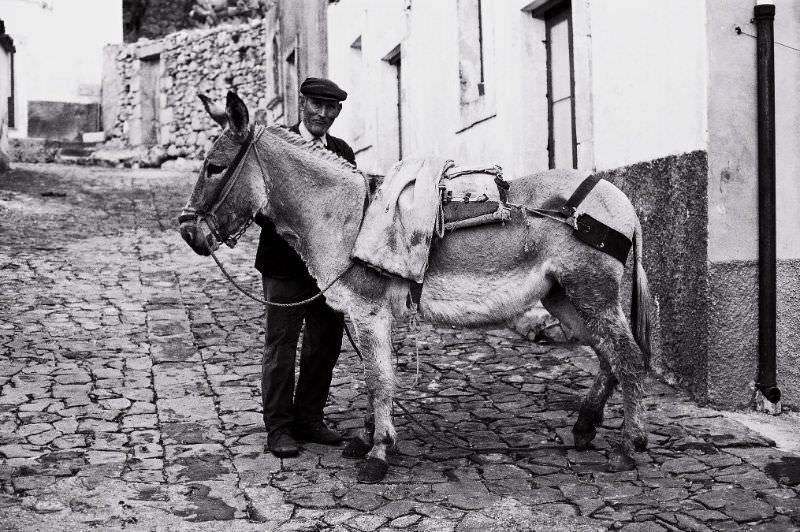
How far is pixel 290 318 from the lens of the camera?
4875 millimetres

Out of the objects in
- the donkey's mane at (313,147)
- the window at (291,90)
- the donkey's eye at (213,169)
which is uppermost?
the window at (291,90)

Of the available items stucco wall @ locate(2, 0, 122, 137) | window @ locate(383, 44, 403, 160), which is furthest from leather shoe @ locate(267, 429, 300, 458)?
stucco wall @ locate(2, 0, 122, 137)

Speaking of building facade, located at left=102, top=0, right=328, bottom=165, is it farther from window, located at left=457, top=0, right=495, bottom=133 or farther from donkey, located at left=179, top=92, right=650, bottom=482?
donkey, located at left=179, top=92, right=650, bottom=482

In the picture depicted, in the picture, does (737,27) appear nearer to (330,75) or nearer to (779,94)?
(779,94)

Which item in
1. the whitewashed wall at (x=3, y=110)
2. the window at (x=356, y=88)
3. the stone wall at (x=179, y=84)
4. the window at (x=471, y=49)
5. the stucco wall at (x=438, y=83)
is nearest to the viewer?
the stucco wall at (x=438, y=83)

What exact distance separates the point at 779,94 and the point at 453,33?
183 inches

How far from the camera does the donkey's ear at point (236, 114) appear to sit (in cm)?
430

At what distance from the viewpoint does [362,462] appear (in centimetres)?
459

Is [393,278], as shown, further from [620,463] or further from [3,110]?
[3,110]

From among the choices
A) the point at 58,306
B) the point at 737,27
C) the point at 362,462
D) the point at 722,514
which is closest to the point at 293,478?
the point at 362,462

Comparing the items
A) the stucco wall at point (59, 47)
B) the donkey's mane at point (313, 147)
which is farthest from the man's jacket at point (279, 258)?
the stucco wall at point (59, 47)

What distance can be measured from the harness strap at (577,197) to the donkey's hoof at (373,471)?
63.6 inches

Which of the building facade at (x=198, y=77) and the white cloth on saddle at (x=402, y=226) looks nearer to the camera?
the white cloth on saddle at (x=402, y=226)

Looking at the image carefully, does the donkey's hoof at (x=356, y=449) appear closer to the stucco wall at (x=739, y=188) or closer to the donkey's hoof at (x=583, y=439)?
the donkey's hoof at (x=583, y=439)
